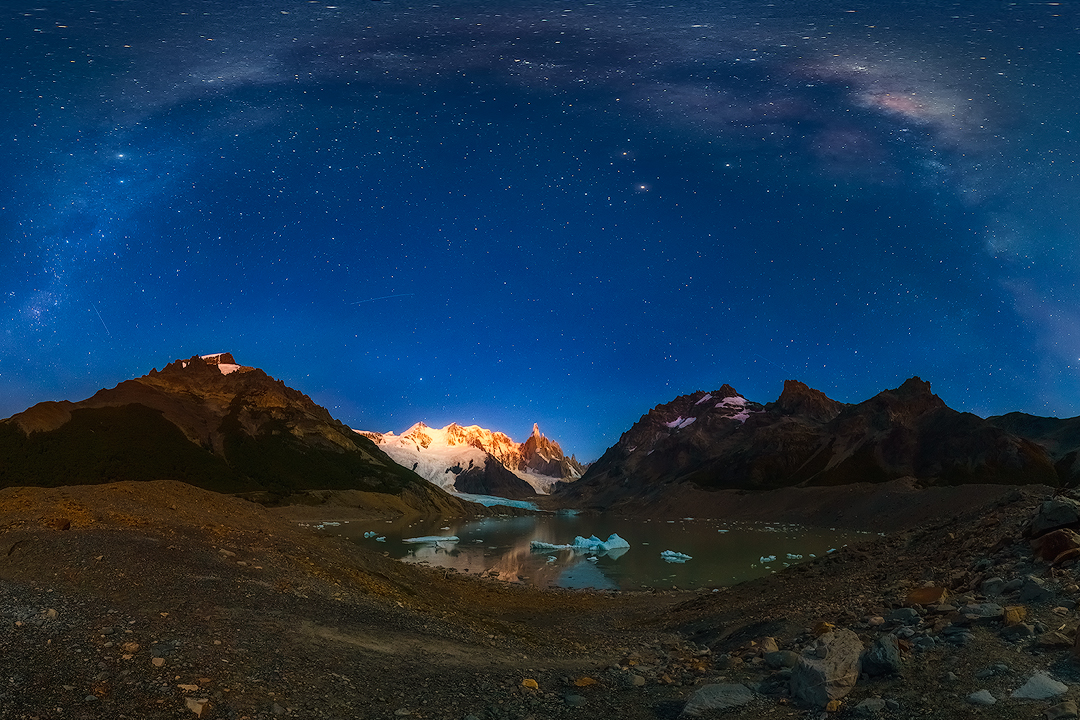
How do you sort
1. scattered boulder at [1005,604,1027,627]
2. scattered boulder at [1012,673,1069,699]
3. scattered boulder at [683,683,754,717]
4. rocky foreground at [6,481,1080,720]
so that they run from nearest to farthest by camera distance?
1. scattered boulder at [1012,673,1069,699]
2. rocky foreground at [6,481,1080,720]
3. scattered boulder at [683,683,754,717]
4. scattered boulder at [1005,604,1027,627]

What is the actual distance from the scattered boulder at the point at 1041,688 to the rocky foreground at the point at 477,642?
0.04 meters

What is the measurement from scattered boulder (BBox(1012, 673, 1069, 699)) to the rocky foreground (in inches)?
1.4

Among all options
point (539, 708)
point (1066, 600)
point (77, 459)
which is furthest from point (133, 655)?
point (77, 459)

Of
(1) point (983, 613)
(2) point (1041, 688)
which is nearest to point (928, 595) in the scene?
(1) point (983, 613)

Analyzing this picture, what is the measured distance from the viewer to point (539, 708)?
37.1ft

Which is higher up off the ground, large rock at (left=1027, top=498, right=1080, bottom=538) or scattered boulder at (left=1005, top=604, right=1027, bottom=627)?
large rock at (left=1027, top=498, right=1080, bottom=538)

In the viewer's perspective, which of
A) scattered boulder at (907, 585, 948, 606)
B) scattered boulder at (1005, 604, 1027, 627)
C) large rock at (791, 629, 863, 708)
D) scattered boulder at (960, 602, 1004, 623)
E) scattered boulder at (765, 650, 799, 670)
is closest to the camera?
large rock at (791, 629, 863, 708)

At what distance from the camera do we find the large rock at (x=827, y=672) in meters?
9.63

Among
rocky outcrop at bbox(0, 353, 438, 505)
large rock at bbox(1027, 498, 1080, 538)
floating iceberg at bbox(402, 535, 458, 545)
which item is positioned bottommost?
floating iceberg at bbox(402, 535, 458, 545)

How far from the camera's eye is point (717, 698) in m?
10.7

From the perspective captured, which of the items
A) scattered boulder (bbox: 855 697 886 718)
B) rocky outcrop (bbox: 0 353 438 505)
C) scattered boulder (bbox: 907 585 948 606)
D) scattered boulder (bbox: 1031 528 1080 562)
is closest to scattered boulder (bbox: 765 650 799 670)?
scattered boulder (bbox: 907 585 948 606)

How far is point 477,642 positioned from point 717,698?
7.93m

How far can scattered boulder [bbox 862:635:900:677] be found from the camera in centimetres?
995

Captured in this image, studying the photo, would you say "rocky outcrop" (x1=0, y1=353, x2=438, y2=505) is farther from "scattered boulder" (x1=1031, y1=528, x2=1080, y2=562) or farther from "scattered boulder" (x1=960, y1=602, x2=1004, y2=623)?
"scattered boulder" (x1=1031, y1=528, x2=1080, y2=562)
